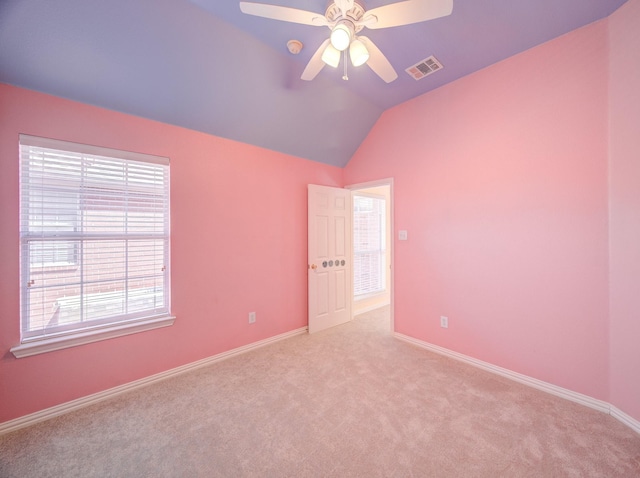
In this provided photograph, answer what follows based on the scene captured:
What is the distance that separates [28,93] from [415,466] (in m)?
3.61

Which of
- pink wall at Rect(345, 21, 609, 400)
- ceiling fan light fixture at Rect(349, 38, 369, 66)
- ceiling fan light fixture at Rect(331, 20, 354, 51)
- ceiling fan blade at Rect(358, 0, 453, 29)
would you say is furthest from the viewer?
pink wall at Rect(345, 21, 609, 400)

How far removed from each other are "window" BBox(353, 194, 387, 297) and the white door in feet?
2.14

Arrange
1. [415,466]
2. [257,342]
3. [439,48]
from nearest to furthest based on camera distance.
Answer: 1. [415,466]
2. [439,48]
3. [257,342]

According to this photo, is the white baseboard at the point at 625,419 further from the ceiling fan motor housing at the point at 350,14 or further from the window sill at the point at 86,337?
the window sill at the point at 86,337

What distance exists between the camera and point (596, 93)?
187 centimetres

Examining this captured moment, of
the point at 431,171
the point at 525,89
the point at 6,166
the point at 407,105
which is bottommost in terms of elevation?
the point at 6,166

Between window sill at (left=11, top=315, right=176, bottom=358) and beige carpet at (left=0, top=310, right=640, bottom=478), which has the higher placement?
window sill at (left=11, top=315, right=176, bottom=358)

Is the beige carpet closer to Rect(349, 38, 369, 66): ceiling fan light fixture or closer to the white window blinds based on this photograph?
the white window blinds

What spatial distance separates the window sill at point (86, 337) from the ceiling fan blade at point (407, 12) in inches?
111

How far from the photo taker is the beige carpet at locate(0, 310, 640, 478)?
4.68 ft

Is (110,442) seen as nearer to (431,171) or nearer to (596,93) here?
(431,171)

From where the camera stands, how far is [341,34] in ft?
4.41

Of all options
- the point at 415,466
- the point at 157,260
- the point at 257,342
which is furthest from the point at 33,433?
the point at 415,466

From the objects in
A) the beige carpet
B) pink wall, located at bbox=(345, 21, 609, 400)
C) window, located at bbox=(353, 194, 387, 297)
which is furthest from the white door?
the beige carpet
